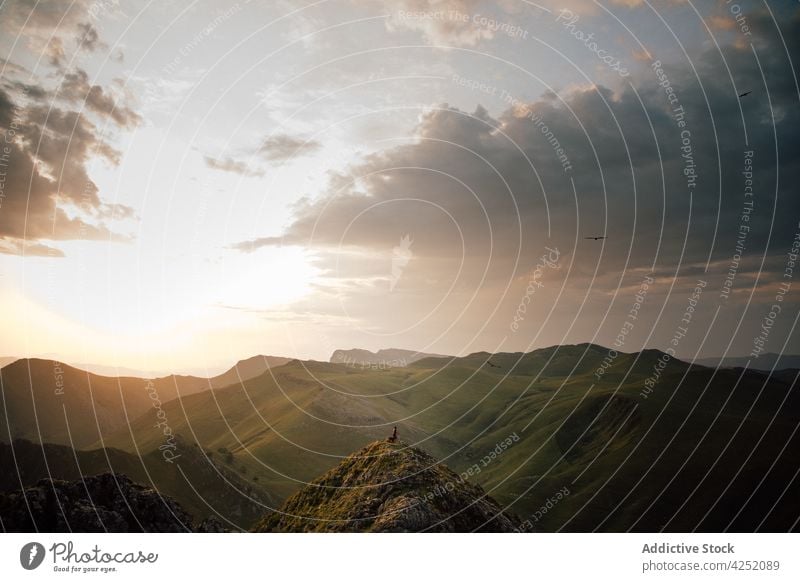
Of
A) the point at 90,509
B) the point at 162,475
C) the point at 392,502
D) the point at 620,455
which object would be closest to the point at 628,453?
the point at 620,455

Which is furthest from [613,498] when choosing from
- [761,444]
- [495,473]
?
[495,473]

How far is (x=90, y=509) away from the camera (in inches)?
818

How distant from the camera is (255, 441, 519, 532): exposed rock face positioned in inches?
679

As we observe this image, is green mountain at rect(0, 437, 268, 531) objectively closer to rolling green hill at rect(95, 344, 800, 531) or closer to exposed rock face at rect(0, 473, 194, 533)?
rolling green hill at rect(95, 344, 800, 531)

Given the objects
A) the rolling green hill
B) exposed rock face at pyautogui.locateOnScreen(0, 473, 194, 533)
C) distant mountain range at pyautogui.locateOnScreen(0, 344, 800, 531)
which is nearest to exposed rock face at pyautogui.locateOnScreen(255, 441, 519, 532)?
distant mountain range at pyautogui.locateOnScreen(0, 344, 800, 531)

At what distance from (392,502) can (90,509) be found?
1376cm

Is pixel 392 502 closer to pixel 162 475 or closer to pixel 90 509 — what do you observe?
pixel 90 509

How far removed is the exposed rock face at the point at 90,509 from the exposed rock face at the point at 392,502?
462 centimetres

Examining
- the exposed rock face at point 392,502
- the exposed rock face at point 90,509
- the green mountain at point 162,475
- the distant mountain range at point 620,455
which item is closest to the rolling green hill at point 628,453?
the distant mountain range at point 620,455

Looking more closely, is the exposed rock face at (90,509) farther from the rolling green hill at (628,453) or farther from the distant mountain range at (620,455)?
the rolling green hill at (628,453)

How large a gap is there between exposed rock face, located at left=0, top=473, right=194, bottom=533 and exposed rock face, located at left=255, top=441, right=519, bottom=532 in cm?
462

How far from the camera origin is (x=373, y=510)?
17984mm
